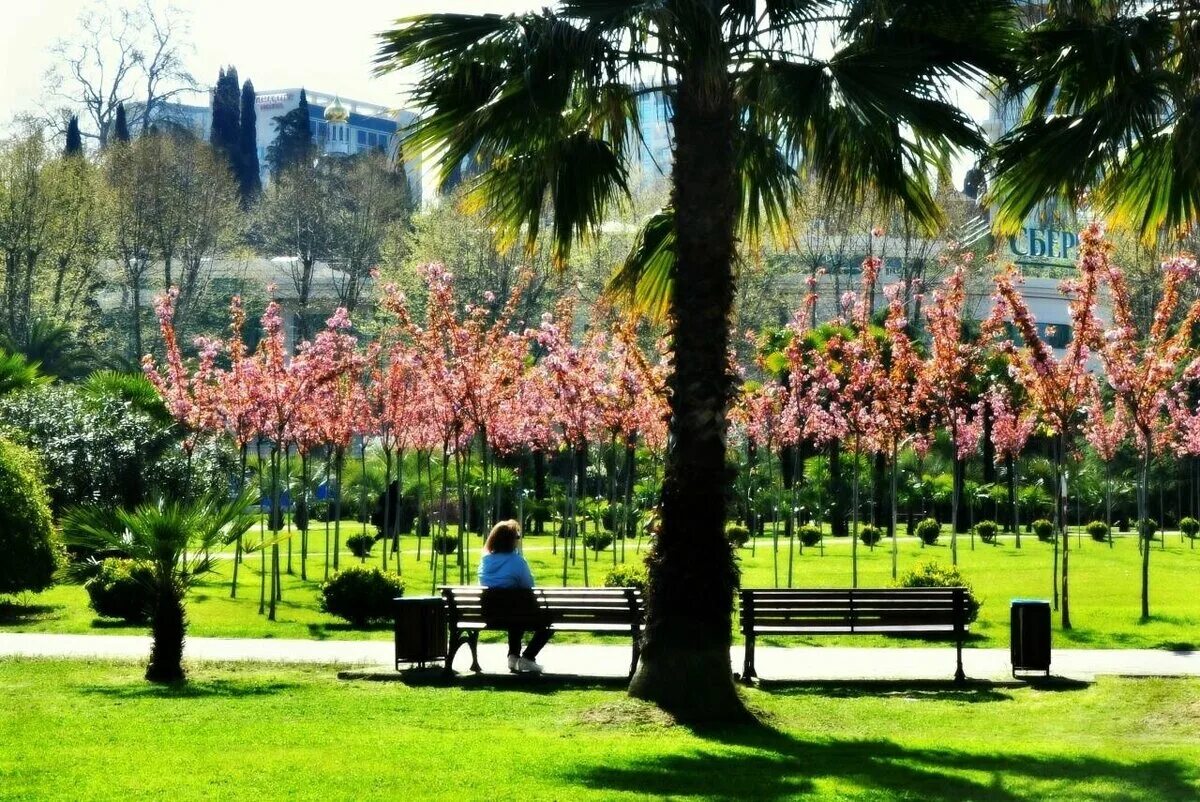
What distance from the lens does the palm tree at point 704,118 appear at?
37.1 ft

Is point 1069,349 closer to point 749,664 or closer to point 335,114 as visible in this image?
point 749,664

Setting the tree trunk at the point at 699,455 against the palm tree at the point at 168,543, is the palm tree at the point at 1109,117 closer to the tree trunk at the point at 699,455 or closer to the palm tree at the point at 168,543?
the tree trunk at the point at 699,455

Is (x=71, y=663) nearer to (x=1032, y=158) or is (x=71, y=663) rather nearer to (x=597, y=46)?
(x=597, y=46)

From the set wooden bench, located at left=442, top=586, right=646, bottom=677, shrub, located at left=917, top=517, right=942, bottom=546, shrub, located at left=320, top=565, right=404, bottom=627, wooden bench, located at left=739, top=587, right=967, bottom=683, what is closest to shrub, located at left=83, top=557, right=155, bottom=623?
shrub, located at left=320, top=565, right=404, bottom=627

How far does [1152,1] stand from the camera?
38.8 ft

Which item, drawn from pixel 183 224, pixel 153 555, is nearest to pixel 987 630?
pixel 153 555

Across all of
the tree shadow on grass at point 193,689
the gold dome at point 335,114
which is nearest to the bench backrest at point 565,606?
the tree shadow on grass at point 193,689

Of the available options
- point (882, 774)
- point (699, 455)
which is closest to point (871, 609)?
point (699, 455)

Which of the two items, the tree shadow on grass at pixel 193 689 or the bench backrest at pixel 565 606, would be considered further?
the bench backrest at pixel 565 606

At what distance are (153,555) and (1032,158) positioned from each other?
8242 millimetres

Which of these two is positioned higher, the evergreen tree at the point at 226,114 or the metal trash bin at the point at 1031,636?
the evergreen tree at the point at 226,114

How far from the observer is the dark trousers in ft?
48.4

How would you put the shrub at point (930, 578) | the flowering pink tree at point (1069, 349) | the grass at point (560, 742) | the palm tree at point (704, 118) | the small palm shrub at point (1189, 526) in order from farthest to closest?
1. the small palm shrub at point (1189, 526)
2. the shrub at point (930, 578)
3. the flowering pink tree at point (1069, 349)
4. the palm tree at point (704, 118)
5. the grass at point (560, 742)

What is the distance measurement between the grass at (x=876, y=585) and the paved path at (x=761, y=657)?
1025mm
